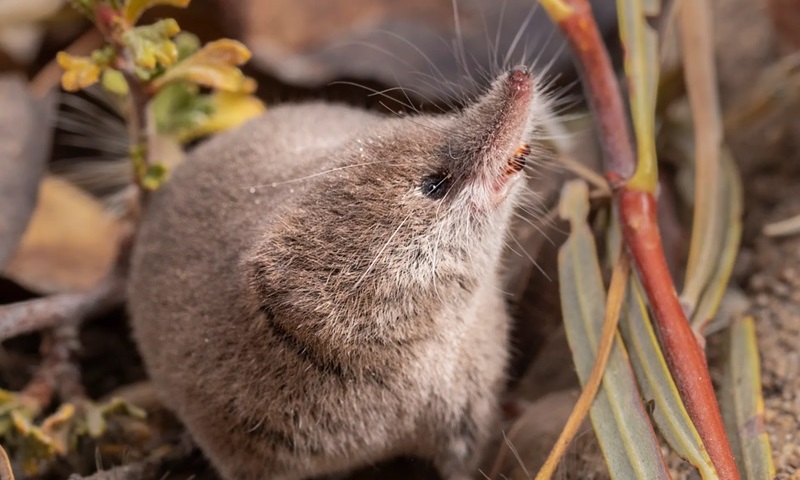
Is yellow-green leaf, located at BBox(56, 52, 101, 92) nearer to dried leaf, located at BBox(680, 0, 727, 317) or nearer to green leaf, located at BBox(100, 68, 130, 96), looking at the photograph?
green leaf, located at BBox(100, 68, 130, 96)

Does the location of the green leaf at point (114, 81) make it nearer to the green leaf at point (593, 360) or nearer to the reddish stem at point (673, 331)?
the green leaf at point (593, 360)

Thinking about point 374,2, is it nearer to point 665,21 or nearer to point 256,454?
point 665,21

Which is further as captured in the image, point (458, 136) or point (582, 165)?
point (582, 165)

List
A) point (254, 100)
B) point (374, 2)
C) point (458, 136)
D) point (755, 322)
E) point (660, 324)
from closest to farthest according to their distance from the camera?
point (458, 136)
point (660, 324)
point (755, 322)
point (254, 100)
point (374, 2)

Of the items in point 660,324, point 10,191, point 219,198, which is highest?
point 660,324

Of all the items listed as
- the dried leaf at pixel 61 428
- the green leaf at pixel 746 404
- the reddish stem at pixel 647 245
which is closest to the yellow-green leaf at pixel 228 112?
the dried leaf at pixel 61 428

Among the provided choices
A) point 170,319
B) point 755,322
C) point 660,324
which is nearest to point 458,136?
point 660,324

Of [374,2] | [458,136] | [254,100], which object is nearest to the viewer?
[458,136]
